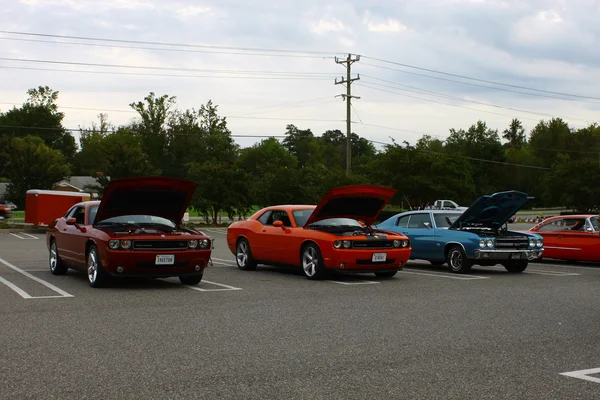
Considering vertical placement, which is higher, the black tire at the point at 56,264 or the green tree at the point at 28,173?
the green tree at the point at 28,173

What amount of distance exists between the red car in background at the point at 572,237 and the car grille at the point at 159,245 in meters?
10.6

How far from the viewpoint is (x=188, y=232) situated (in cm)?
1295

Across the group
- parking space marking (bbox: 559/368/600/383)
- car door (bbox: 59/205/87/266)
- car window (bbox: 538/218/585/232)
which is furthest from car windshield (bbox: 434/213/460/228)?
parking space marking (bbox: 559/368/600/383)

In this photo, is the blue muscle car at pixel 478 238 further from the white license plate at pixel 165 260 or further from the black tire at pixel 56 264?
the black tire at pixel 56 264

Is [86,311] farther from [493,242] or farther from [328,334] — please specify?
[493,242]

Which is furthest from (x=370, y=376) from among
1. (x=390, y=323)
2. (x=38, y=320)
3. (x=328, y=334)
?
(x=38, y=320)

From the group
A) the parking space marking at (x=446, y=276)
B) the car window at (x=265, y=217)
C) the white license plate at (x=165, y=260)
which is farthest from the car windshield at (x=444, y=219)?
the white license plate at (x=165, y=260)

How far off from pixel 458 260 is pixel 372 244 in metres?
2.93

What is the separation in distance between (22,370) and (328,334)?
10.6 ft

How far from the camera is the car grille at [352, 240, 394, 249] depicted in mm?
13648

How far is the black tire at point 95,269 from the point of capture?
39.5 ft

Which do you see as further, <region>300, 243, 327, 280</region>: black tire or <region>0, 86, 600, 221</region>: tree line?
<region>0, 86, 600, 221</region>: tree line

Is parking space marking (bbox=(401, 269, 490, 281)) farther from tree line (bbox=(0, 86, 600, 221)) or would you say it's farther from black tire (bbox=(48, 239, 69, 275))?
tree line (bbox=(0, 86, 600, 221))

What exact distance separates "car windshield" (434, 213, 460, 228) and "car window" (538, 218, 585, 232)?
3.42m
